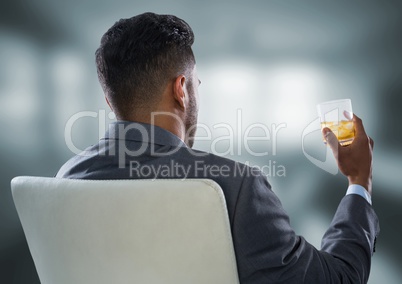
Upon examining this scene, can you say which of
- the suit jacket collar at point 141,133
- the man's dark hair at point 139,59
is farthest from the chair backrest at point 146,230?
the man's dark hair at point 139,59

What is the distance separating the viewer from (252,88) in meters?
1.79

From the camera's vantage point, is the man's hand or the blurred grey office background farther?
the blurred grey office background

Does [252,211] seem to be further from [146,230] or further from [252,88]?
[252,88]

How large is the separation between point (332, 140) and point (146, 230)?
2.07 ft

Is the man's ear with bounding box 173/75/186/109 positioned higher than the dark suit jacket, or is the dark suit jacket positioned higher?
the man's ear with bounding box 173/75/186/109

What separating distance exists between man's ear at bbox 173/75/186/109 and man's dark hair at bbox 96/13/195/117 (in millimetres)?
18

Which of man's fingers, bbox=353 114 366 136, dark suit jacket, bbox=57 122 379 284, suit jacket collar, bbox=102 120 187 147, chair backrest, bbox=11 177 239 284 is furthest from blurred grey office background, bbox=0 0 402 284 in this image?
chair backrest, bbox=11 177 239 284

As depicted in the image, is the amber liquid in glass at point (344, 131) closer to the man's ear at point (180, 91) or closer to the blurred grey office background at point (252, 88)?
the blurred grey office background at point (252, 88)

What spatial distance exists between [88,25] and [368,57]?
109 centimetres

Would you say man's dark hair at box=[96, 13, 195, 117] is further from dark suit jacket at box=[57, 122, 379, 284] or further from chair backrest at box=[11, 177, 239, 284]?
chair backrest at box=[11, 177, 239, 284]

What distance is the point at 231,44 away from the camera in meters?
1.80

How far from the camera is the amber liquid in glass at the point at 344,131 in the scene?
1346 mm

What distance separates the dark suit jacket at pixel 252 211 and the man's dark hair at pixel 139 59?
119 millimetres

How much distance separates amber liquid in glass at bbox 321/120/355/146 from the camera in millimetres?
1346
